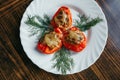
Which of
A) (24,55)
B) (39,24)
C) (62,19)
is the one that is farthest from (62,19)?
(24,55)

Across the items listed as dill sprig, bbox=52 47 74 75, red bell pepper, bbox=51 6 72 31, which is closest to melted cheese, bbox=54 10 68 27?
red bell pepper, bbox=51 6 72 31

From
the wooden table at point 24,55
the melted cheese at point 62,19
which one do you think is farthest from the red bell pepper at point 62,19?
the wooden table at point 24,55

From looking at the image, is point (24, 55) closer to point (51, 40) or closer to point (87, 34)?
point (51, 40)

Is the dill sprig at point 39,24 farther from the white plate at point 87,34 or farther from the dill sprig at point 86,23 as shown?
the dill sprig at point 86,23

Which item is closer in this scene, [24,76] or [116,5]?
[24,76]

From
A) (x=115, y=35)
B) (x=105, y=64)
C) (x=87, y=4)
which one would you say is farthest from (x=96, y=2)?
(x=105, y=64)

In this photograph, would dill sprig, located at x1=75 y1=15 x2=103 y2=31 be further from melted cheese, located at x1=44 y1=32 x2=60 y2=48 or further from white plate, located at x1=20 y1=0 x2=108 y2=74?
melted cheese, located at x1=44 y1=32 x2=60 y2=48

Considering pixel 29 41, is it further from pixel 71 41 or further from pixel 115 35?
pixel 115 35
